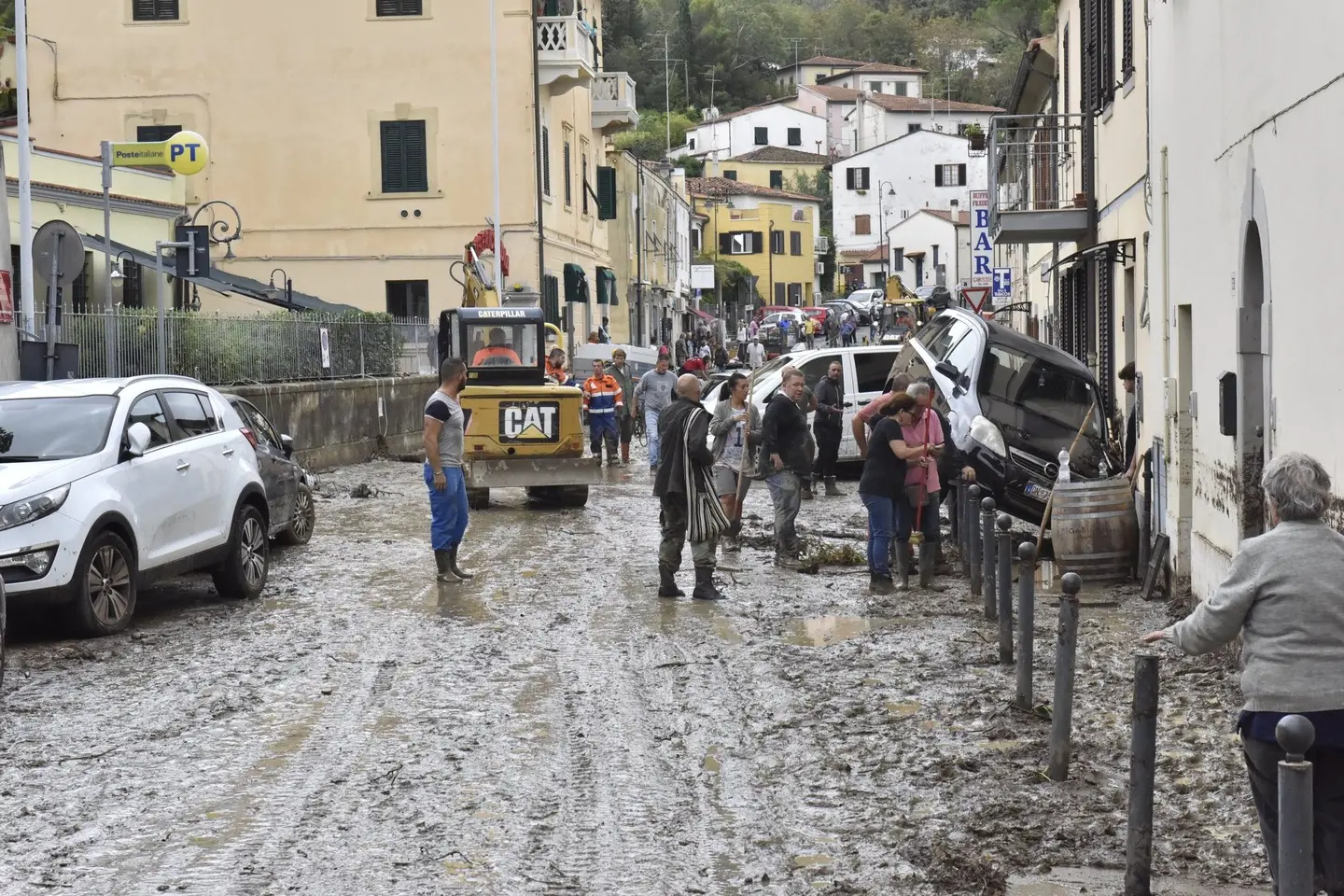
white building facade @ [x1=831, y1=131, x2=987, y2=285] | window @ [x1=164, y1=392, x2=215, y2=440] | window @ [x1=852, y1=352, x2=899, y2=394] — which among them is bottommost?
window @ [x1=164, y1=392, x2=215, y2=440]

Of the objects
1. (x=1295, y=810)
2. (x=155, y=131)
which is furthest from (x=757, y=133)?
(x=1295, y=810)

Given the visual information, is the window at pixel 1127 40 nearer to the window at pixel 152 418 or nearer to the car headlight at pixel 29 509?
the window at pixel 152 418

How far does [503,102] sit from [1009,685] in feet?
109

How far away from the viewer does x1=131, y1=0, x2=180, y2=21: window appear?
4100 centimetres

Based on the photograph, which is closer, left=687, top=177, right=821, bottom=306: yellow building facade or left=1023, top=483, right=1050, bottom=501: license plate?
left=1023, top=483, right=1050, bottom=501: license plate

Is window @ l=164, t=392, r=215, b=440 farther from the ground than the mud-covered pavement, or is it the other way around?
window @ l=164, t=392, r=215, b=440

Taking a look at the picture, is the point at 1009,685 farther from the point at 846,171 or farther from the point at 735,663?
the point at 846,171

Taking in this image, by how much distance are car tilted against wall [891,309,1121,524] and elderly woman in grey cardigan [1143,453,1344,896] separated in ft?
37.4

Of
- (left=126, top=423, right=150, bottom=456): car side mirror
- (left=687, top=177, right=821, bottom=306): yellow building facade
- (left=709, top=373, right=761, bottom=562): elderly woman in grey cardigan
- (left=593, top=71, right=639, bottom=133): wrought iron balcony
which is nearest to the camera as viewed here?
(left=126, top=423, right=150, bottom=456): car side mirror

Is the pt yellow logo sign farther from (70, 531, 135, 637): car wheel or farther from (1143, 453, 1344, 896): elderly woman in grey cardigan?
(1143, 453, 1344, 896): elderly woman in grey cardigan

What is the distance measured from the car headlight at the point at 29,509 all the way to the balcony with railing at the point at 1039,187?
12.7 metres

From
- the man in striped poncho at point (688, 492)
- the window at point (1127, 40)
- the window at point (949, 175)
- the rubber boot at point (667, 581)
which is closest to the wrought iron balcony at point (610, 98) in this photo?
the window at point (1127, 40)

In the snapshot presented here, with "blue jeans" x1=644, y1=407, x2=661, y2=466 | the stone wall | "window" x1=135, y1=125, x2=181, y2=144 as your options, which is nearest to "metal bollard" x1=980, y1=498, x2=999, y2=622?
"blue jeans" x1=644, y1=407, x2=661, y2=466

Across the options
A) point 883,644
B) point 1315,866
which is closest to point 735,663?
point 883,644
